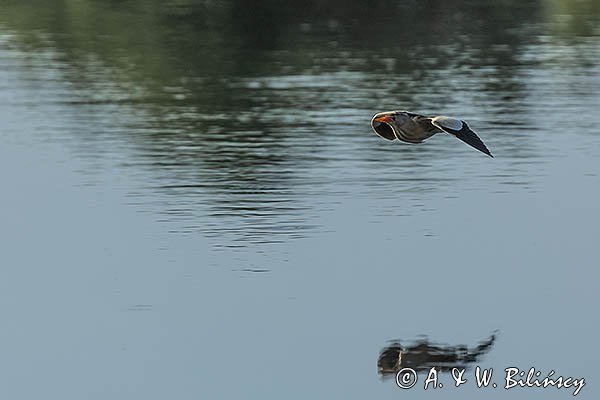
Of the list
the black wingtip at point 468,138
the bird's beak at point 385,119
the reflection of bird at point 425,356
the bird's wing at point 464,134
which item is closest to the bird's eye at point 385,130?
the bird's beak at point 385,119

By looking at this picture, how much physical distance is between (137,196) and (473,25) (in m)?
15.2

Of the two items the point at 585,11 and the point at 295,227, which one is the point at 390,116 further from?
the point at 585,11

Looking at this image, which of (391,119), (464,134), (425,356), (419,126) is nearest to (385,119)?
(391,119)

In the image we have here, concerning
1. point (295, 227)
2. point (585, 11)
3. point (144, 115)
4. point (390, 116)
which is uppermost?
point (390, 116)

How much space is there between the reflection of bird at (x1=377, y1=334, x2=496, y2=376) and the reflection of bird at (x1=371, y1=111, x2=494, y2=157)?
1.51 m

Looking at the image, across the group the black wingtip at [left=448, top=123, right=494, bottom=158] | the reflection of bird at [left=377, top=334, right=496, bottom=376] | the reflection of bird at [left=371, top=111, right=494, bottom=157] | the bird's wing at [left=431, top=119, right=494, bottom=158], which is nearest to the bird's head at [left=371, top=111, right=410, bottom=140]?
the reflection of bird at [left=371, top=111, right=494, bottom=157]

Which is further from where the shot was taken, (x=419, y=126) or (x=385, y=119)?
(x=419, y=126)

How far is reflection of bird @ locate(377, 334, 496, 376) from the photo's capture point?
38.0 ft

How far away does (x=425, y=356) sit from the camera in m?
11.7

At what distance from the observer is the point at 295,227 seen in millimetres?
15062

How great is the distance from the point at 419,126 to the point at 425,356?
66.0 inches

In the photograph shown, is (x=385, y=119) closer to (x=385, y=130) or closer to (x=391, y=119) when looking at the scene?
(x=391, y=119)

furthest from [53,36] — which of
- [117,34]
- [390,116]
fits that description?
[390,116]

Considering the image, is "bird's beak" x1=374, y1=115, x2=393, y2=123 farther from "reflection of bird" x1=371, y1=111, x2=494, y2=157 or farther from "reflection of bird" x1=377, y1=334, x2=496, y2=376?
"reflection of bird" x1=377, y1=334, x2=496, y2=376
